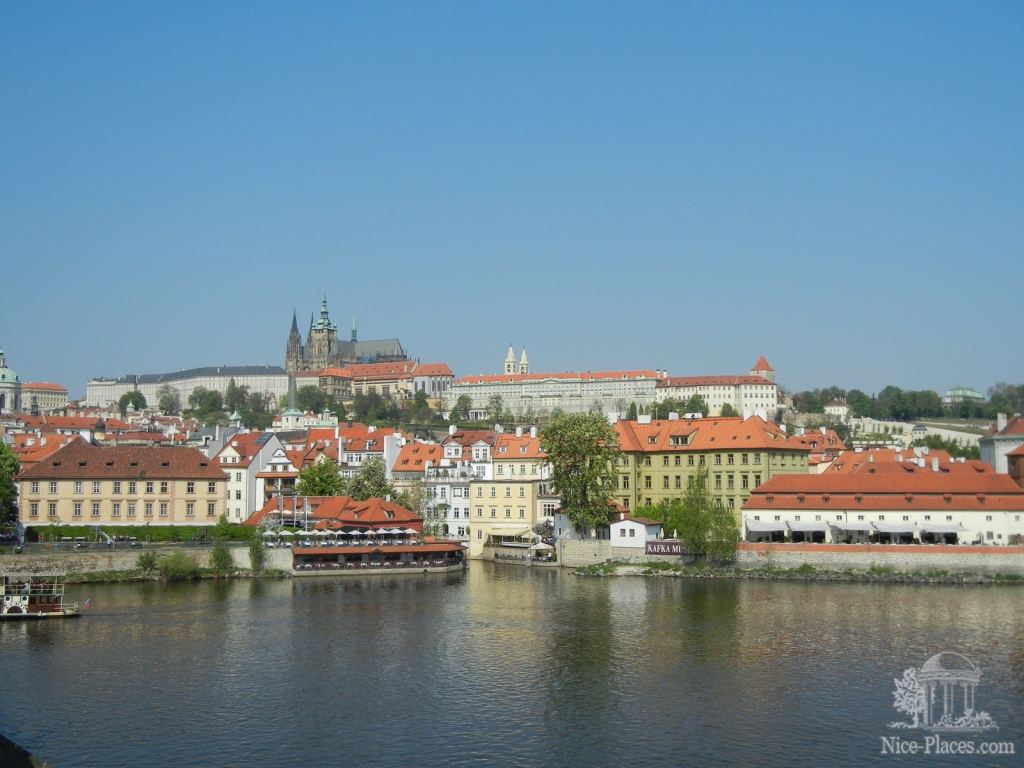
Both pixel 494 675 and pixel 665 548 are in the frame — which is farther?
pixel 665 548

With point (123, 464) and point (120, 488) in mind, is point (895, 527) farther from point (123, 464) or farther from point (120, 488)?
point (123, 464)

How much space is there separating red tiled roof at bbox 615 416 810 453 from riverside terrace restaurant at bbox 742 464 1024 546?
5.25 m

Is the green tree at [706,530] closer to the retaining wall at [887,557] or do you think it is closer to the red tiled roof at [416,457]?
the retaining wall at [887,557]

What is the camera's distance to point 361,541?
60812 millimetres

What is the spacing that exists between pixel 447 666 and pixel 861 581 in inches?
1036

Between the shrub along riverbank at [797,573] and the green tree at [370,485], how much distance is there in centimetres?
1555

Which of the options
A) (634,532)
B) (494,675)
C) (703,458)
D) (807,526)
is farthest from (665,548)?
(494,675)

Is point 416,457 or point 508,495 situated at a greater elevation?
point 416,457

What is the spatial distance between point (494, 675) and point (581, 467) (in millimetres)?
30154

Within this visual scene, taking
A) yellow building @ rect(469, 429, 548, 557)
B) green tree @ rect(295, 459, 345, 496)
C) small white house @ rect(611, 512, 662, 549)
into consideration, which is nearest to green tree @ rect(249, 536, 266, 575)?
green tree @ rect(295, 459, 345, 496)

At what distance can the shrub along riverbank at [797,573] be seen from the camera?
2119 inches

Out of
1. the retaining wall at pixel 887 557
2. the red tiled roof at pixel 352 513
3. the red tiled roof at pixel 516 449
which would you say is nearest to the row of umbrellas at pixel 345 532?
the red tiled roof at pixel 352 513

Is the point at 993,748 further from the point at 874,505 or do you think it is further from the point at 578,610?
the point at 874,505

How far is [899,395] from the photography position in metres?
188
